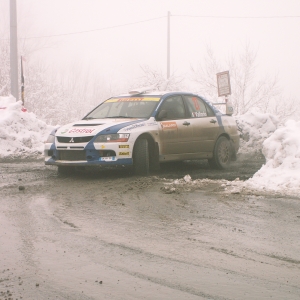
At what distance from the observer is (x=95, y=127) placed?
968cm

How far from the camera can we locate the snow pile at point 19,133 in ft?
47.9

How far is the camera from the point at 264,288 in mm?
3750

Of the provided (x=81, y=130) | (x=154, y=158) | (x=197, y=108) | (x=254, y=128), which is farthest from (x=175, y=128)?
(x=254, y=128)

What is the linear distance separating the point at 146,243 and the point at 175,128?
5683mm

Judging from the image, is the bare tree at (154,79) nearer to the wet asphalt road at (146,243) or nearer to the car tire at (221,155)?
the car tire at (221,155)

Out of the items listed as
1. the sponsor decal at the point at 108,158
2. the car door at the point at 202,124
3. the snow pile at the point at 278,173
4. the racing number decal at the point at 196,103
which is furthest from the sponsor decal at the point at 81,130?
the racing number decal at the point at 196,103

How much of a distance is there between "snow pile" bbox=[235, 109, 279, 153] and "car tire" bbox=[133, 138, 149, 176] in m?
7.24

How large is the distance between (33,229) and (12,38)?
14148 mm

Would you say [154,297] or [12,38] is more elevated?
[12,38]

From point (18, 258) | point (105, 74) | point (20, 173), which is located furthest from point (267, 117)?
point (105, 74)

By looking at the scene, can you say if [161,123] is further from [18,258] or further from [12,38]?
[12,38]

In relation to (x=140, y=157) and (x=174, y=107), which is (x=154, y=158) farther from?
(x=174, y=107)

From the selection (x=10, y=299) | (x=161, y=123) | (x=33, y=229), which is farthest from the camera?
(x=161, y=123)

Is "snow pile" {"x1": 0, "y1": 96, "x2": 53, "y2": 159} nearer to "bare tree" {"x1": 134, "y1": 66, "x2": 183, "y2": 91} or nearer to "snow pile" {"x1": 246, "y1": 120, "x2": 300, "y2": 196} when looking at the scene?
"snow pile" {"x1": 246, "y1": 120, "x2": 300, "y2": 196}
